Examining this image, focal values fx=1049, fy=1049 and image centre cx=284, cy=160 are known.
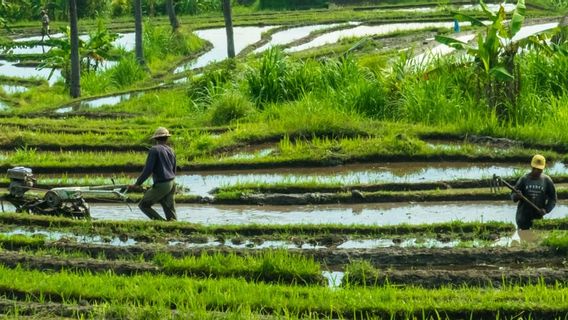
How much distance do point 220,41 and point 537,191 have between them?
82.3ft

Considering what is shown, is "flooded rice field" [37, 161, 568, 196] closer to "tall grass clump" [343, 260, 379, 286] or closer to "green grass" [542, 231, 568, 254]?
"green grass" [542, 231, 568, 254]

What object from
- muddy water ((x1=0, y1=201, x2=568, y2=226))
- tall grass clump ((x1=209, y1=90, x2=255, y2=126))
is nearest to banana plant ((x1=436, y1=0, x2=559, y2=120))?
tall grass clump ((x1=209, y1=90, x2=255, y2=126))

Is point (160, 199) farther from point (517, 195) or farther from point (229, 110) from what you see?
point (229, 110)

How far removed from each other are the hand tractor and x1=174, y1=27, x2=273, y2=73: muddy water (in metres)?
16.5

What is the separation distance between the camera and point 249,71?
1970 cm

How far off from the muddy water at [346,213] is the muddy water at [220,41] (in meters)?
16.1

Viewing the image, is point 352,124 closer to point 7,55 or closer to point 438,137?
point 438,137

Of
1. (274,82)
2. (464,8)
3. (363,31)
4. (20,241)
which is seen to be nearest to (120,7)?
(363,31)

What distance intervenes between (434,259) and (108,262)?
3.04 meters

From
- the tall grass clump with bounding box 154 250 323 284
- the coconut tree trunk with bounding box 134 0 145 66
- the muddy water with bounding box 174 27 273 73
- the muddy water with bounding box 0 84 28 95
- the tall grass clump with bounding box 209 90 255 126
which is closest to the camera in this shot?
the tall grass clump with bounding box 154 250 323 284

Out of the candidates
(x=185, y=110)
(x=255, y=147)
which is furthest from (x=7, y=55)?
(x=255, y=147)

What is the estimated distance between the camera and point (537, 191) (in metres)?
10.6

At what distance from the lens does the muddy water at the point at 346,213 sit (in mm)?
11969

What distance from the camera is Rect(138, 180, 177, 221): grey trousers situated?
38.1ft
